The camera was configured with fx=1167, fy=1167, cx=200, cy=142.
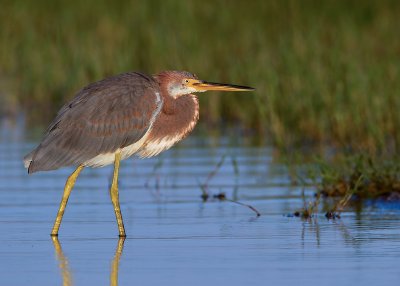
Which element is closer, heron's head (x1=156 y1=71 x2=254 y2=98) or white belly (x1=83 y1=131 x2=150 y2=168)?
white belly (x1=83 y1=131 x2=150 y2=168)

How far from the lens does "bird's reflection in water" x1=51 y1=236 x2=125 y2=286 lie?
21.8 ft

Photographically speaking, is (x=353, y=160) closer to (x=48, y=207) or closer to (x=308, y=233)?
(x=308, y=233)

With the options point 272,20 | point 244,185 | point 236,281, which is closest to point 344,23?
point 272,20

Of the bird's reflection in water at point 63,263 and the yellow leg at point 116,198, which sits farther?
the yellow leg at point 116,198

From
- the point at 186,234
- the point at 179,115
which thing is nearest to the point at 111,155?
the point at 179,115

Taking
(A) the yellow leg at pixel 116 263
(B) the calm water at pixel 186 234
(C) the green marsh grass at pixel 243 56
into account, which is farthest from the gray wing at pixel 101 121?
(C) the green marsh grass at pixel 243 56

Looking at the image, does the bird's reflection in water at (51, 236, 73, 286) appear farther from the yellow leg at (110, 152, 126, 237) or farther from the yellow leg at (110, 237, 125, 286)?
the yellow leg at (110, 152, 126, 237)

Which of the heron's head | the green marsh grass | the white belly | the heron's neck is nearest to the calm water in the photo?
the white belly

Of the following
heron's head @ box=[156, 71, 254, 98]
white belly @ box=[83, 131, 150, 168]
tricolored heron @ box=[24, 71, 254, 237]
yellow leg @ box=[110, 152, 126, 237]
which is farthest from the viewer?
heron's head @ box=[156, 71, 254, 98]

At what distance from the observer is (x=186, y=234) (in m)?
8.43

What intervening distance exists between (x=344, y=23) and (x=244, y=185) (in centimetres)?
Result: 784

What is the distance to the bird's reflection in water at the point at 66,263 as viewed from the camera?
21.8 ft

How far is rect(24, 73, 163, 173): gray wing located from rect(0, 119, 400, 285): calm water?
59cm

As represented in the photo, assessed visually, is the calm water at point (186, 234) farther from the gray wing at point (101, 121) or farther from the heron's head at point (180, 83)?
the heron's head at point (180, 83)
